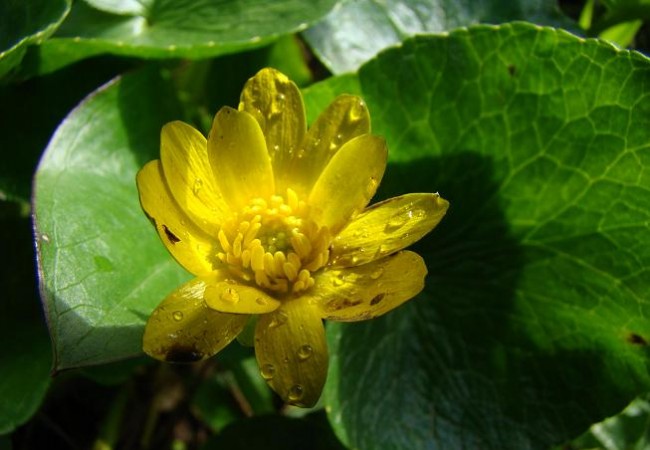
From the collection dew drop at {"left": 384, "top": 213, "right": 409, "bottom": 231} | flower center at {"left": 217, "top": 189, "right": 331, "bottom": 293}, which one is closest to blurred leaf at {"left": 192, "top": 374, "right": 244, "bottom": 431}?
flower center at {"left": 217, "top": 189, "right": 331, "bottom": 293}

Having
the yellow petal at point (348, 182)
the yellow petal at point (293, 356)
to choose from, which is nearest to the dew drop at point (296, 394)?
the yellow petal at point (293, 356)

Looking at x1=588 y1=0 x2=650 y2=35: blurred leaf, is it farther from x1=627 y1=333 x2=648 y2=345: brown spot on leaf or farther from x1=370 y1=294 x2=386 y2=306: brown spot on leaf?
x1=370 y1=294 x2=386 y2=306: brown spot on leaf

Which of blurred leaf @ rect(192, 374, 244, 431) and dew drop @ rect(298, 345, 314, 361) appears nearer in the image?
dew drop @ rect(298, 345, 314, 361)

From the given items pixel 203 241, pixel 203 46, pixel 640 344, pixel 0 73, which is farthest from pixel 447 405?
pixel 0 73

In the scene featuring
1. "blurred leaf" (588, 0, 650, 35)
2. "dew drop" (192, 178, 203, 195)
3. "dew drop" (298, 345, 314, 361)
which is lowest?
"dew drop" (298, 345, 314, 361)

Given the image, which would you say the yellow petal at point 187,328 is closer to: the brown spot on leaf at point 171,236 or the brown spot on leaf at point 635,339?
the brown spot on leaf at point 171,236
